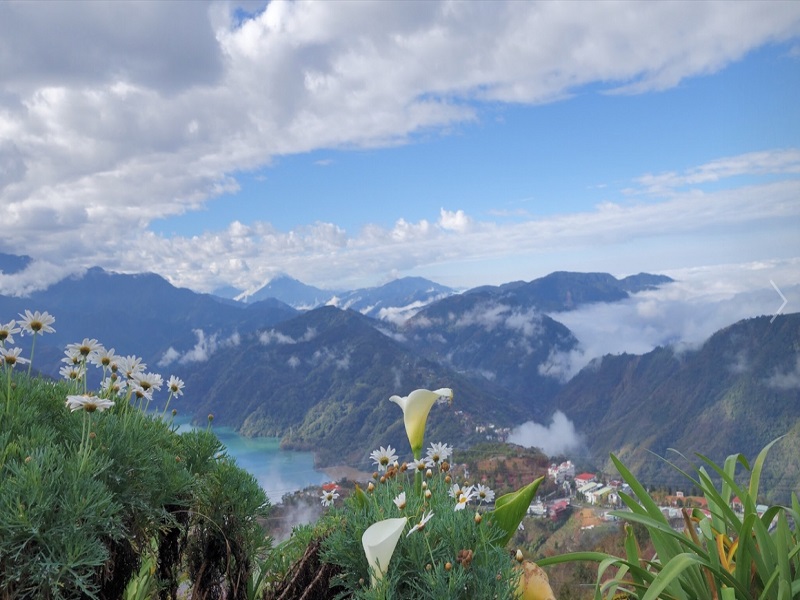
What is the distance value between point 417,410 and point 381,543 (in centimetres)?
67

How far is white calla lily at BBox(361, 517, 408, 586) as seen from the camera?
150 centimetres

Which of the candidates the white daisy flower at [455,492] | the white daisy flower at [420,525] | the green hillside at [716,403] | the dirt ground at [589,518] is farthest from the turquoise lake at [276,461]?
the white daisy flower at [420,525]

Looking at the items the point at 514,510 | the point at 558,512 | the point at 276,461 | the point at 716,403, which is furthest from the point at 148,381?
the point at 716,403

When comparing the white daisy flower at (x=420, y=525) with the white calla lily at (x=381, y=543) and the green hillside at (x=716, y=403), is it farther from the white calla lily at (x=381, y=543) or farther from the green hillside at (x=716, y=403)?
the green hillside at (x=716, y=403)

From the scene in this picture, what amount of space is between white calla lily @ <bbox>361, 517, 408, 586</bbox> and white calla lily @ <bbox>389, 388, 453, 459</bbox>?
586mm

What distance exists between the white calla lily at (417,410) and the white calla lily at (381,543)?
586 mm

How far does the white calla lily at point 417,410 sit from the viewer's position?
2.11 meters

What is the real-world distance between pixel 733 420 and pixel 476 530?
10520 cm

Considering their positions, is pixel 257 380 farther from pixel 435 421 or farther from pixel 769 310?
pixel 769 310

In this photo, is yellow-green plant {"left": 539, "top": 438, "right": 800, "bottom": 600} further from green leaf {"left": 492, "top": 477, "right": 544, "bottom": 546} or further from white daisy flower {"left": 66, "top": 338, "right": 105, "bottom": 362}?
white daisy flower {"left": 66, "top": 338, "right": 105, "bottom": 362}

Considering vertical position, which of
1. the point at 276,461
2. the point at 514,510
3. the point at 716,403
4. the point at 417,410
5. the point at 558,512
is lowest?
the point at 716,403

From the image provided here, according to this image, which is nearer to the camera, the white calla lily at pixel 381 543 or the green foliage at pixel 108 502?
the green foliage at pixel 108 502

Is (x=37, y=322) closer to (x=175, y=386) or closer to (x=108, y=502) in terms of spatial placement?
(x=175, y=386)

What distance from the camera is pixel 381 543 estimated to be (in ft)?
4.92
